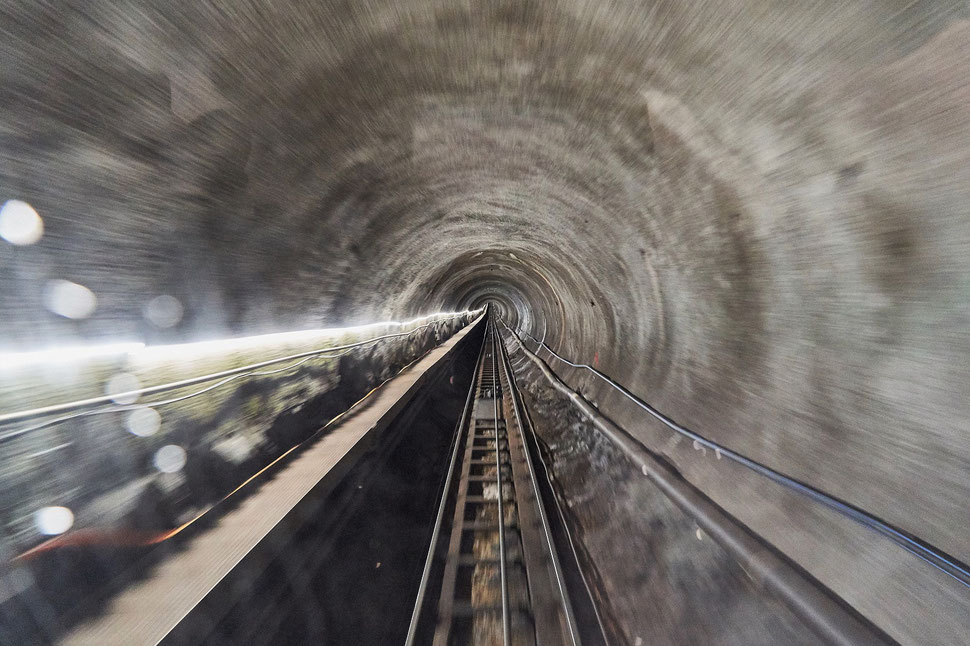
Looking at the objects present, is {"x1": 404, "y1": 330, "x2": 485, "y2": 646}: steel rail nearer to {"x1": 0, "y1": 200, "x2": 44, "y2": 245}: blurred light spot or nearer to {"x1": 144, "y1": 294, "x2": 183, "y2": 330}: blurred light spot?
{"x1": 144, "y1": 294, "x2": 183, "y2": 330}: blurred light spot

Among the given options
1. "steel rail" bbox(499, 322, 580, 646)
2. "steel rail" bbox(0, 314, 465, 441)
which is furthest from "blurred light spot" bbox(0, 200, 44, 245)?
"steel rail" bbox(499, 322, 580, 646)

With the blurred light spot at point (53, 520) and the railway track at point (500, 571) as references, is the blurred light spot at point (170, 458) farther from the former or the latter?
the railway track at point (500, 571)

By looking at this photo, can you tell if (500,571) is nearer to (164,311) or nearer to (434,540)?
(434,540)

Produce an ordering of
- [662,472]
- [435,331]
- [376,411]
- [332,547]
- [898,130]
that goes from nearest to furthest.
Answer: [898,130], [332,547], [662,472], [376,411], [435,331]

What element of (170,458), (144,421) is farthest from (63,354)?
(170,458)

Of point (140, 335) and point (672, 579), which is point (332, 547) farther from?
point (672, 579)

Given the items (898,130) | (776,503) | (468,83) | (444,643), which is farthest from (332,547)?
(898,130)
